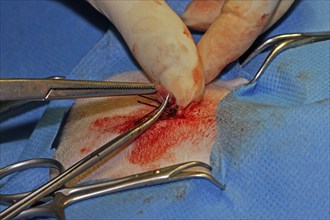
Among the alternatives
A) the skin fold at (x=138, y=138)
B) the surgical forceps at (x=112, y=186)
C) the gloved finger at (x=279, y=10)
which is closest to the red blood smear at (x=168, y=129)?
the skin fold at (x=138, y=138)

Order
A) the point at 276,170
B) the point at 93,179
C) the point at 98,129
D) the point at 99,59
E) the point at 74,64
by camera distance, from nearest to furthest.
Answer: the point at 276,170, the point at 93,179, the point at 98,129, the point at 99,59, the point at 74,64

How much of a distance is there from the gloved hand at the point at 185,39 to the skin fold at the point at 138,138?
47 millimetres

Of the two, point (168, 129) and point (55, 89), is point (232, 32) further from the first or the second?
point (55, 89)

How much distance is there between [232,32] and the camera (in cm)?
118

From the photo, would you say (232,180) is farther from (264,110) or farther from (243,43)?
(243,43)

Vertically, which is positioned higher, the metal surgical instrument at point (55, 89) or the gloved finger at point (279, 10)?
the metal surgical instrument at point (55, 89)

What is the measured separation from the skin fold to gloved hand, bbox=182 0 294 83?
0.29 feet

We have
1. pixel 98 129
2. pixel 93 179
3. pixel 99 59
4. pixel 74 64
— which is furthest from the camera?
pixel 74 64

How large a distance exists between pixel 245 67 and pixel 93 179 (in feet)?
1.50

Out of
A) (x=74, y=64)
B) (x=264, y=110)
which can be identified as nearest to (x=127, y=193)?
(x=264, y=110)

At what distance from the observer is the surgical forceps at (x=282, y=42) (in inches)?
48.4

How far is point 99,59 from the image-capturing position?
149cm

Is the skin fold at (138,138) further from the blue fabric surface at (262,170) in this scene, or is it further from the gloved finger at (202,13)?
the gloved finger at (202,13)

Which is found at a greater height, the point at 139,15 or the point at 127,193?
the point at 139,15
